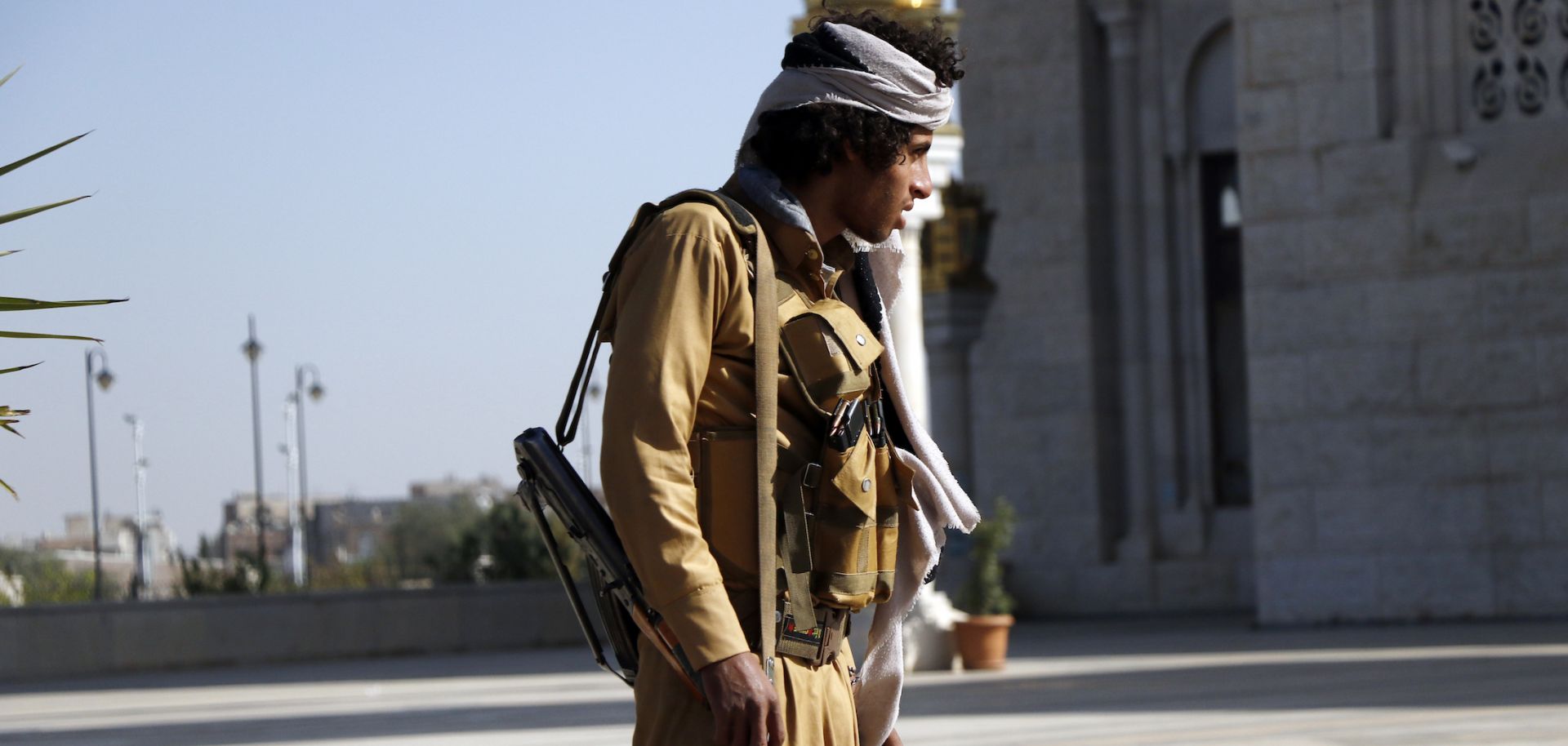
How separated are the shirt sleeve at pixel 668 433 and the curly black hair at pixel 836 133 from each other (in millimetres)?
312

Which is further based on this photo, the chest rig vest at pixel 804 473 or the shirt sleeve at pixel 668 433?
the chest rig vest at pixel 804 473

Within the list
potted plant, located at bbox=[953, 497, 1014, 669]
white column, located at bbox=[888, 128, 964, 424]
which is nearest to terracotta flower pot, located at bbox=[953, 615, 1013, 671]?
potted plant, located at bbox=[953, 497, 1014, 669]

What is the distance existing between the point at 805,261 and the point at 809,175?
140 mm

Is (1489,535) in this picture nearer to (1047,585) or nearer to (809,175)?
(1047,585)

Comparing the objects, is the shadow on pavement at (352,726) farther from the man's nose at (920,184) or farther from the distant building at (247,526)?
the distant building at (247,526)

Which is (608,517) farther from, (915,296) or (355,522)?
(355,522)

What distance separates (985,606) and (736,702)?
1208cm

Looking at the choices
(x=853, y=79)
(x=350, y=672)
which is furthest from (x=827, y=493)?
(x=350, y=672)

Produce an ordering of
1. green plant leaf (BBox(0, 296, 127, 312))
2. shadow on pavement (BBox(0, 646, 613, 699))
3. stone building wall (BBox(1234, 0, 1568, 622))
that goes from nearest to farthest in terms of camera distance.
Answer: green plant leaf (BBox(0, 296, 127, 312))
stone building wall (BBox(1234, 0, 1568, 622))
shadow on pavement (BBox(0, 646, 613, 699))

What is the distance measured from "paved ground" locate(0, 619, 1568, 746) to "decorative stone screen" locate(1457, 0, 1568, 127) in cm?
417

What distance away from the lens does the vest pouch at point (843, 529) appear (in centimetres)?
326

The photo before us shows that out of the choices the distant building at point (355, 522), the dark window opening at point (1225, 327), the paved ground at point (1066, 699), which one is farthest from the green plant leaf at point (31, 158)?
the distant building at point (355, 522)

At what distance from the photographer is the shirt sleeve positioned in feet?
9.68

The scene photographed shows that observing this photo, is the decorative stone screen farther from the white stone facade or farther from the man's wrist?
the man's wrist
